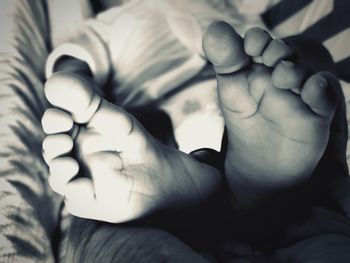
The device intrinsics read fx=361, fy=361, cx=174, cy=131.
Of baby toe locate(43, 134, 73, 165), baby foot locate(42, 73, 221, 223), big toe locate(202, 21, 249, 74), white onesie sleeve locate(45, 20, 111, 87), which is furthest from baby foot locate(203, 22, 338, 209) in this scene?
white onesie sleeve locate(45, 20, 111, 87)

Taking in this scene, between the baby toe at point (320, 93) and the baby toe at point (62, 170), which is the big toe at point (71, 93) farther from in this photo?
the baby toe at point (320, 93)

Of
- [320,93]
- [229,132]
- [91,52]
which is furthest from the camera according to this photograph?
[91,52]

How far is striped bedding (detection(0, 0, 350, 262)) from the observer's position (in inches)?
24.5

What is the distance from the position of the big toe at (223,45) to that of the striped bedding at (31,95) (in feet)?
1.05

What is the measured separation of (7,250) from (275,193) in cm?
42

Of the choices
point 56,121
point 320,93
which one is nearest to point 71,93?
point 56,121

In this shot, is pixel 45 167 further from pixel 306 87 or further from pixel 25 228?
pixel 306 87

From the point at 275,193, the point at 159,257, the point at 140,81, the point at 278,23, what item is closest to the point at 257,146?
the point at 275,193

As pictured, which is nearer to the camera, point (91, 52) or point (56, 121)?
point (56, 121)

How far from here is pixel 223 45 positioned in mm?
456

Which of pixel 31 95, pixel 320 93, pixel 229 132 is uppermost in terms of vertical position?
pixel 320 93

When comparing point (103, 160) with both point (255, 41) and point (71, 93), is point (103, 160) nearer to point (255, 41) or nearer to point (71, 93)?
point (71, 93)

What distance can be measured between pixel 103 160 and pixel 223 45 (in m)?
0.23

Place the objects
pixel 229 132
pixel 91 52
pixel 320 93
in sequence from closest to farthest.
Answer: pixel 320 93 < pixel 229 132 < pixel 91 52
